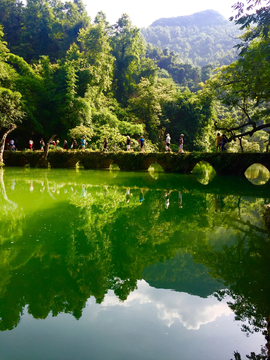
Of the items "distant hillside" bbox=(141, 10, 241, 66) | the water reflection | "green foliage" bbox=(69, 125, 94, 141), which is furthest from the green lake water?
"distant hillside" bbox=(141, 10, 241, 66)

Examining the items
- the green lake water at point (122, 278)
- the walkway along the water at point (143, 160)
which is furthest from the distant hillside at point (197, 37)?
the green lake water at point (122, 278)

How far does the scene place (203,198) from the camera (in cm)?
1052

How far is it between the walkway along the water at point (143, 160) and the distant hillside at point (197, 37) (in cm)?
6154

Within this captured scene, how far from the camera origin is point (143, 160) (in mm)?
22656

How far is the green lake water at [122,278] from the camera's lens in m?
2.90

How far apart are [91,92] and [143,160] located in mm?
13496

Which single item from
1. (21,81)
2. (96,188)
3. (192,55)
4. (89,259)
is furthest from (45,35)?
(192,55)

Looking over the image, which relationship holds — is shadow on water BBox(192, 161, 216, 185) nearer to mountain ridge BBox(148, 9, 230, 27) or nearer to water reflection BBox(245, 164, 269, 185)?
water reflection BBox(245, 164, 269, 185)

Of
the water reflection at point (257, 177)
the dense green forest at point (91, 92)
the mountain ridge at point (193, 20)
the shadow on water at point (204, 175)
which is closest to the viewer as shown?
the shadow on water at point (204, 175)

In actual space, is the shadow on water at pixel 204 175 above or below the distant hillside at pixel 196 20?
below

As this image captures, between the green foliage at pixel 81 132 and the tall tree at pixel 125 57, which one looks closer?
the green foliage at pixel 81 132

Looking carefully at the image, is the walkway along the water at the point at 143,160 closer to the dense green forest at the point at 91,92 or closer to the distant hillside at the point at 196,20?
the dense green forest at the point at 91,92

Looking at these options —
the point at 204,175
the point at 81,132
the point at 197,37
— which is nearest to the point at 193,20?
the point at 197,37

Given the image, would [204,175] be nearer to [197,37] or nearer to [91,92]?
[91,92]
